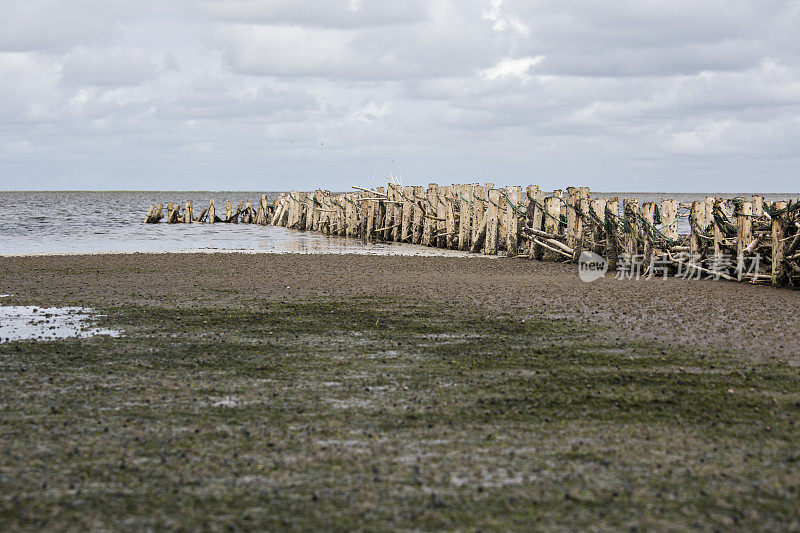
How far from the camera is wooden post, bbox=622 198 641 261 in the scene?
1638cm

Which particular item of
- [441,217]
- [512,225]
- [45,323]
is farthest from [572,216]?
[45,323]

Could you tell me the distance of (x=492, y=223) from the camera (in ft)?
72.6

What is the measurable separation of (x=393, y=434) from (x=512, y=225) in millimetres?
16776

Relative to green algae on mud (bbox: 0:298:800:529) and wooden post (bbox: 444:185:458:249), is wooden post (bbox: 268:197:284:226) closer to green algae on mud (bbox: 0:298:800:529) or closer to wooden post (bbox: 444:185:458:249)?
wooden post (bbox: 444:185:458:249)

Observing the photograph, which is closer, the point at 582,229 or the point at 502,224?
the point at 582,229

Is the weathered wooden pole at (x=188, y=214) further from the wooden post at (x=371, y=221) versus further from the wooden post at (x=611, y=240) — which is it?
the wooden post at (x=611, y=240)

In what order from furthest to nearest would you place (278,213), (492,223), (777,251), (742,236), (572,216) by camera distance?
(278,213), (492,223), (572,216), (742,236), (777,251)

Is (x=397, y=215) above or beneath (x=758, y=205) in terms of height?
beneath

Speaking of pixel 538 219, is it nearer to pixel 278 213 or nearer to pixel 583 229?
pixel 583 229

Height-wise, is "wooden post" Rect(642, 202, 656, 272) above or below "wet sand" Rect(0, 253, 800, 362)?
above

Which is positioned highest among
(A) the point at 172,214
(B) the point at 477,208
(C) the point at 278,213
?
(B) the point at 477,208

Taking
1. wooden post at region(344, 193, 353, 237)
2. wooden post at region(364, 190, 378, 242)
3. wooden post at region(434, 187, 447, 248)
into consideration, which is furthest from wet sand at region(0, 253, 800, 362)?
wooden post at region(344, 193, 353, 237)

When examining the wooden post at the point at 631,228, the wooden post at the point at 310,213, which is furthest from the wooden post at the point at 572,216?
the wooden post at the point at 310,213

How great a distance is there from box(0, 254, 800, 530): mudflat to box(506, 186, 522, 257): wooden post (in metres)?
10.3
